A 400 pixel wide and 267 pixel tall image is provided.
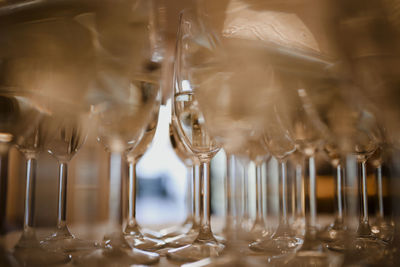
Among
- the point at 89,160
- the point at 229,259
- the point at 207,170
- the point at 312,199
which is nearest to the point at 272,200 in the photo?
the point at 89,160

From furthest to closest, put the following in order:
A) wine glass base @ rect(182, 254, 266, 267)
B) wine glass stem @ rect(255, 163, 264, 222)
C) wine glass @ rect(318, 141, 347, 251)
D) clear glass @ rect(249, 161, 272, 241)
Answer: wine glass stem @ rect(255, 163, 264, 222), clear glass @ rect(249, 161, 272, 241), wine glass @ rect(318, 141, 347, 251), wine glass base @ rect(182, 254, 266, 267)

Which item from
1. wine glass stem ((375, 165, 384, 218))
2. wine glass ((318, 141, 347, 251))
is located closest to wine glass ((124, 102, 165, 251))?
wine glass ((318, 141, 347, 251))

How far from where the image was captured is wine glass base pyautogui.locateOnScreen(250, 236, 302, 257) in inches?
16.5

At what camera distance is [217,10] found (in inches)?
15.1

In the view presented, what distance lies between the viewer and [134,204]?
2.07 ft

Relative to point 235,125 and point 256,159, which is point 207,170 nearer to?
point 235,125

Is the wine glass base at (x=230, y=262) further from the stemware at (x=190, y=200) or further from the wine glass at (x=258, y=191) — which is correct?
the wine glass at (x=258, y=191)

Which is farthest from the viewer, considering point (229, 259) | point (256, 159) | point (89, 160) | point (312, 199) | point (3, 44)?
point (89, 160)

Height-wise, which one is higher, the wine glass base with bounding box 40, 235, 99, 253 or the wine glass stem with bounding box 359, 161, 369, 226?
the wine glass stem with bounding box 359, 161, 369, 226

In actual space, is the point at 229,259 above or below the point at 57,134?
below

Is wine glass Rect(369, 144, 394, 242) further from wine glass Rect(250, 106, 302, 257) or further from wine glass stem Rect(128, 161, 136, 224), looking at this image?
wine glass stem Rect(128, 161, 136, 224)

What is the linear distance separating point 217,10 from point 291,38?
0.25 ft

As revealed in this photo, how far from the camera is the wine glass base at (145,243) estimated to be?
1.61 ft

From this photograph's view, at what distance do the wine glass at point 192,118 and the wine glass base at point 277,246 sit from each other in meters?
0.05
